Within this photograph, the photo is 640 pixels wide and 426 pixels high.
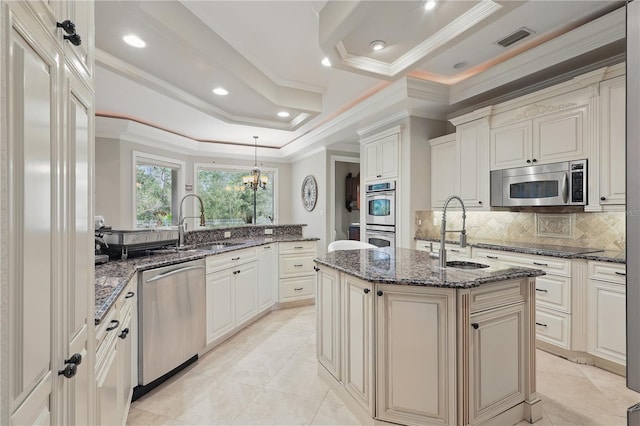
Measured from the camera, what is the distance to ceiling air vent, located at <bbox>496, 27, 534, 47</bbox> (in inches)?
103

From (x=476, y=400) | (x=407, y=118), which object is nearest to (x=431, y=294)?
(x=476, y=400)

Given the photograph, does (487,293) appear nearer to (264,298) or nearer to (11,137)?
(11,137)

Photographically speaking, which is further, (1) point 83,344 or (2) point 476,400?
(2) point 476,400

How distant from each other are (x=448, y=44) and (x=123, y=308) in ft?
9.92

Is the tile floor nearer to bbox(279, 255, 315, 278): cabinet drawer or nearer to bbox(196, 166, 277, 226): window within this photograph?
bbox(279, 255, 315, 278): cabinet drawer

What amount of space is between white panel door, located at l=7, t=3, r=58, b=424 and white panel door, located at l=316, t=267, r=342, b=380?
1606 millimetres

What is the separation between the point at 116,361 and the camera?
61.2 inches

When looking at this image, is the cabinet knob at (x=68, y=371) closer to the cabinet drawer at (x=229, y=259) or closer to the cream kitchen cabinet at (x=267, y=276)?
the cabinet drawer at (x=229, y=259)

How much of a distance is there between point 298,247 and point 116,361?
9.39ft

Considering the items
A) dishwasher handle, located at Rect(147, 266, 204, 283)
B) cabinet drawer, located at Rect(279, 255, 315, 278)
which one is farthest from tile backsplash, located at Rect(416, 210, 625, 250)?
dishwasher handle, located at Rect(147, 266, 204, 283)

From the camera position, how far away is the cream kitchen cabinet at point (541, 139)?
2750 millimetres

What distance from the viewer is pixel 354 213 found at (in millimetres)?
7734

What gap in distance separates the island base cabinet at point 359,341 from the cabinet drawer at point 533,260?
179 centimetres

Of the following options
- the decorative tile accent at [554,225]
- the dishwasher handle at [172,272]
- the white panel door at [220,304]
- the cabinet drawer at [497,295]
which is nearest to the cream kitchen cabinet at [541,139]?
the decorative tile accent at [554,225]
